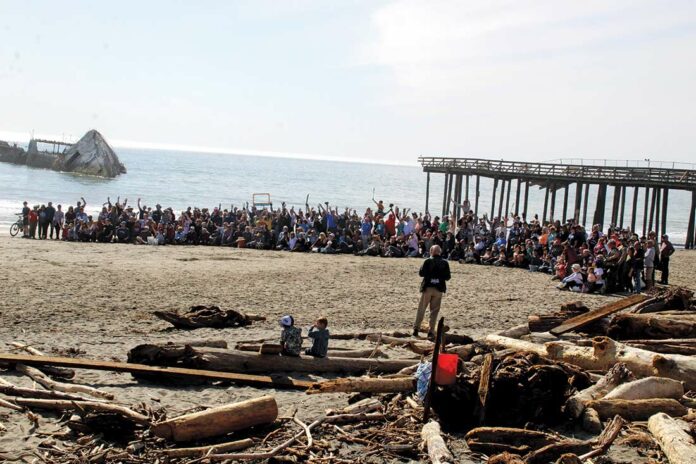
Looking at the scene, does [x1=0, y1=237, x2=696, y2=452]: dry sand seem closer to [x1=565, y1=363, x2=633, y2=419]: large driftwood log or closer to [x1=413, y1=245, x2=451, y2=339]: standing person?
[x1=413, y1=245, x2=451, y2=339]: standing person

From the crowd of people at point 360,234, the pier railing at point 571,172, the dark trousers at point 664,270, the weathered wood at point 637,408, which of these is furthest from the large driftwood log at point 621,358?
the pier railing at point 571,172

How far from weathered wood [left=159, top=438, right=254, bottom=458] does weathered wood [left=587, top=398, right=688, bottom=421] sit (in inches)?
162

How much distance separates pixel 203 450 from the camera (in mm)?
7719

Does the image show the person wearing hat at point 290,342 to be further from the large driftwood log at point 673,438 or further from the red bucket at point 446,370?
the large driftwood log at point 673,438

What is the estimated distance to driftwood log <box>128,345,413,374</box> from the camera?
411 inches

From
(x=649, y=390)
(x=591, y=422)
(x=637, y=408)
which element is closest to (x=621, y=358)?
(x=649, y=390)

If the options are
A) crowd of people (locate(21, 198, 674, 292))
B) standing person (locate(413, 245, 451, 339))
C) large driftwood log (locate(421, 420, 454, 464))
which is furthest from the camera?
crowd of people (locate(21, 198, 674, 292))

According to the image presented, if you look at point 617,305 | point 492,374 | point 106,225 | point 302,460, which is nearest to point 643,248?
point 617,305

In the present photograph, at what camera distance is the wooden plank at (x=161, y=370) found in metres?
10.1

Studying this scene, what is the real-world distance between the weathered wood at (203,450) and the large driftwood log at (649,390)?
4.48 meters

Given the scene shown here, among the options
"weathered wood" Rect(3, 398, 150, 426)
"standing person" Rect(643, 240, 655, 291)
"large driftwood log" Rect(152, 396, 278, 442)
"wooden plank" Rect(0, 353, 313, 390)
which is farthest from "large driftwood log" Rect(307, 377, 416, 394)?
"standing person" Rect(643, 240, 655, 291)

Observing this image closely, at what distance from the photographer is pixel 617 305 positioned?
13195mm

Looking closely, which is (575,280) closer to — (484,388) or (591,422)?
(591,422)

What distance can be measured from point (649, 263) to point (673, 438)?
44.4ft
